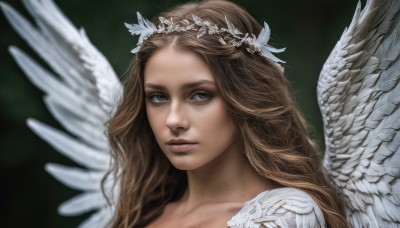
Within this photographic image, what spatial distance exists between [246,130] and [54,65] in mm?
1365

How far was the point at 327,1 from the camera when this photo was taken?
5547 millimetres

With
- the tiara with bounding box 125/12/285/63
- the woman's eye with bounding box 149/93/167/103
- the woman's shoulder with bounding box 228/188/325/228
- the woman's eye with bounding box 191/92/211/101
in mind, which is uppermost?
the tiara with bounding box 125/12/285/63

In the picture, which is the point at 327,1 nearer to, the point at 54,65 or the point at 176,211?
the point at 54,65

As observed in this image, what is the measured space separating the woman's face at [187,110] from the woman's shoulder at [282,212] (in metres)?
0.24

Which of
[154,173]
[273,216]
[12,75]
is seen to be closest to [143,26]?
[154,173]

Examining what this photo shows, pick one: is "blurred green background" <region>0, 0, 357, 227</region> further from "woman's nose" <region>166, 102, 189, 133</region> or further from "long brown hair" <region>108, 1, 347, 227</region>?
"woman's nose" <region>166, 102, 189, 133</region>

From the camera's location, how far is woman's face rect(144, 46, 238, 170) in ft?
7.79

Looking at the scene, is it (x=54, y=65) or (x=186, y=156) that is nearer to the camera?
(x=186, y=156)

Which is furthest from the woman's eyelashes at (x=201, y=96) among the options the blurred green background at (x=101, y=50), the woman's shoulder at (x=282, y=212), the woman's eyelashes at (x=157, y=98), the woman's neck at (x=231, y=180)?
the blurred green background at (x=101, y=50)

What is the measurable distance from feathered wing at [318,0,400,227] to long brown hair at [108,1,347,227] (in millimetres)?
104

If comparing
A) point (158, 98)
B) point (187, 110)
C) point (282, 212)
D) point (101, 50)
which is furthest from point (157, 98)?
point (101, 50)

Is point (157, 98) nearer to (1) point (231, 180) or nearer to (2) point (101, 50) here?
(1) point (231, 180)

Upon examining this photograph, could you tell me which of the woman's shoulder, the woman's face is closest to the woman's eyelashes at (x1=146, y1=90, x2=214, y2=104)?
the woman's face

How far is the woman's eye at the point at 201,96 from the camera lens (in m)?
2.40
